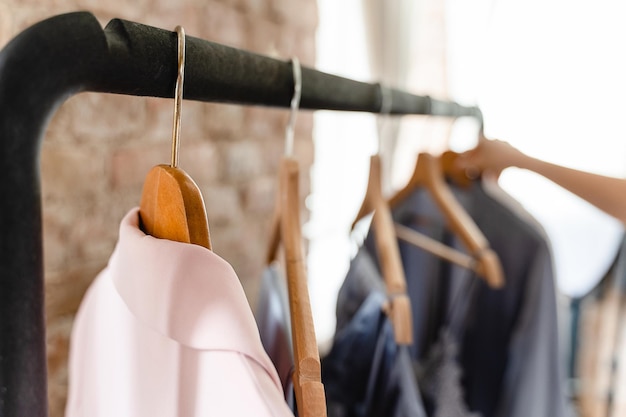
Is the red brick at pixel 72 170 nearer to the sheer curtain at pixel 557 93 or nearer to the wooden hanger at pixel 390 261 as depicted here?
the wooden hanger at pixel 390 261

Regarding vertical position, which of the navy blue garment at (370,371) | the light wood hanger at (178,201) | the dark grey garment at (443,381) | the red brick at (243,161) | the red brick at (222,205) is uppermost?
the red brick at (243,161)

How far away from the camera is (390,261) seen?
2.13 ft

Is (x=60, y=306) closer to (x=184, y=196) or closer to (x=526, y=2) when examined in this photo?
(x=184, y=196)

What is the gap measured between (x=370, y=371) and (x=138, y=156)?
0.44 metres

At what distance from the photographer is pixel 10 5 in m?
0.57

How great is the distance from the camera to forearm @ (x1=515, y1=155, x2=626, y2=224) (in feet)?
2.06

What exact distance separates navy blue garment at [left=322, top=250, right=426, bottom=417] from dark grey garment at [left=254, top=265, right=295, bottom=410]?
13cm

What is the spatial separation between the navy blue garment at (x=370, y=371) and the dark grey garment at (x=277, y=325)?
131mm

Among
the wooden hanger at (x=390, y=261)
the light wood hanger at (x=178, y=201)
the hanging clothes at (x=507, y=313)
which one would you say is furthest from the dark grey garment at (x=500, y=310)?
the light wood hanger at (x=178, y=201)

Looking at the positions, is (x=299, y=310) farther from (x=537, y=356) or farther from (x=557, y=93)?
(x=557, y=93)

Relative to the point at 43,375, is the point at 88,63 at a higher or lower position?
higher

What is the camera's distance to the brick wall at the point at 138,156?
0.65 metres

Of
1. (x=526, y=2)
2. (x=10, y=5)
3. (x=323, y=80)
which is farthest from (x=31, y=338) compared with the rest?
(x=526, y=2)

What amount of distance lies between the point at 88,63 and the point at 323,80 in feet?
0.80
